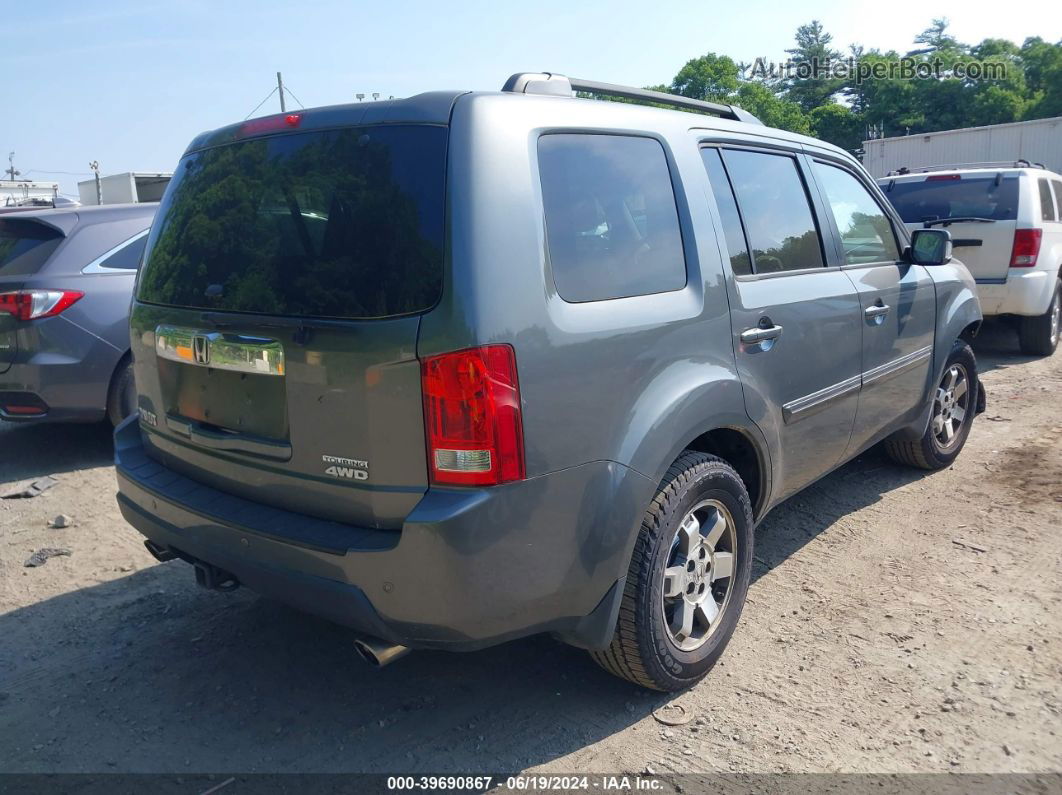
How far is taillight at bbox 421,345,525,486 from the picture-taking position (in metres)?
2.31

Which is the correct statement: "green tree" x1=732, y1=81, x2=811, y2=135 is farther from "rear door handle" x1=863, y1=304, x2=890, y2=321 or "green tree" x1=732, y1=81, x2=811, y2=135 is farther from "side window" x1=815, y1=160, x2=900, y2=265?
"rear door handle" x1=863, y1=304, x2=890, y2=321

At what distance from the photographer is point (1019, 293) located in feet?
27.4

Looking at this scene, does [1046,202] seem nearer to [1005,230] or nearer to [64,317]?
[1005,230]

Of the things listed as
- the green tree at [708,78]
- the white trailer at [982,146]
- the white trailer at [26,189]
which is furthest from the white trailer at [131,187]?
the green tree at [708,78]

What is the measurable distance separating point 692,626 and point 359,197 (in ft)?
6.03

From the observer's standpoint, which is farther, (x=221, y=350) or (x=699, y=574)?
(x=699, y=574)

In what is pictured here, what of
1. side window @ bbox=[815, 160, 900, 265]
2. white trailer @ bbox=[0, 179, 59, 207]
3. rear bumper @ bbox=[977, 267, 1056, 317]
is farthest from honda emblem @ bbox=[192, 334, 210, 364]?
white trailer @ bbox=[0, 179, 59, 207]

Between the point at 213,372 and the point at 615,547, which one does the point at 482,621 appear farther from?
the point at 213,372

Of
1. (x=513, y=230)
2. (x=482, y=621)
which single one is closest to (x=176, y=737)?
(x=482, y=621)

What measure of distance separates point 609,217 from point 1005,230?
7038 mm

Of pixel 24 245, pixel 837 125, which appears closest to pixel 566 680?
pixel 24 245

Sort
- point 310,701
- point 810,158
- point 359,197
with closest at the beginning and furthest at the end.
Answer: point 359,197, point 310,701, point 810,158

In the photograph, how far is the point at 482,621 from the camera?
2424 mm

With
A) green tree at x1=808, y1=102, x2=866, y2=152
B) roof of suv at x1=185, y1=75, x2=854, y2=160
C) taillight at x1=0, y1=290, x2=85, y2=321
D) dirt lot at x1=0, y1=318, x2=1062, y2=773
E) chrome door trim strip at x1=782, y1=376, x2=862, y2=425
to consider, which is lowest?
dirt lot at x1=0, y1=318, x2=1062, y2=773
